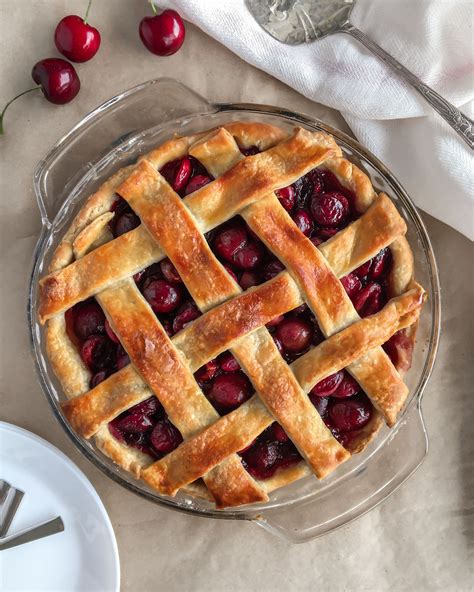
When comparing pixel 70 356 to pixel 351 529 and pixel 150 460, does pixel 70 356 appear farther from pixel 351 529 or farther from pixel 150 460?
pixel 351 529

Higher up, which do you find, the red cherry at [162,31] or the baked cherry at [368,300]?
the red cherry at [162,31]

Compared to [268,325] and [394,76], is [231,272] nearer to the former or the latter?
[268,325]

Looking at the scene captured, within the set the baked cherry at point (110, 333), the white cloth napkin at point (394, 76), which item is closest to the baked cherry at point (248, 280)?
the baked cherry at point (110, 333)

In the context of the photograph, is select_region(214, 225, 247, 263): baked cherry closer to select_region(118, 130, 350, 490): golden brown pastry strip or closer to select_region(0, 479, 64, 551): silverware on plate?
select_region(118, 130, 350, 490): golden brown pastry strip

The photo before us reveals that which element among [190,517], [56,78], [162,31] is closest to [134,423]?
[190,517]

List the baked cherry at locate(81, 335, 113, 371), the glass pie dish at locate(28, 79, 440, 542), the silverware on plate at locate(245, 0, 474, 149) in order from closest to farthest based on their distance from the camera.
A: the baked cherry at locate(81, 335, 113, 371) < the glass pie dish at locate(28, 79, 440, 542) < the silverware on plate at locate(245, 0, 474, 149)

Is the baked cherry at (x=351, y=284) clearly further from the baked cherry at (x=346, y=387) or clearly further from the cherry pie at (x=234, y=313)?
the baked cherry at (x=346, y=387)

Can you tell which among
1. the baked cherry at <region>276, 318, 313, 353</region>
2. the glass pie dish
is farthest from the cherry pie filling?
the glass pie dish
